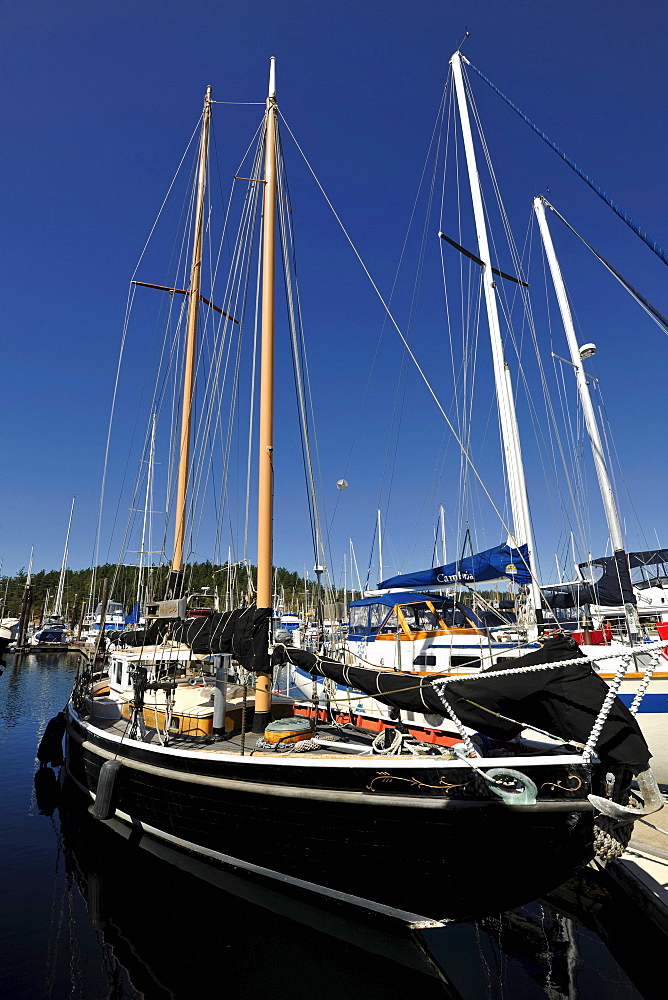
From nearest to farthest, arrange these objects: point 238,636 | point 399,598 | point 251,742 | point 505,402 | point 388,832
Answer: point 388,832 < point 251,742 < point 238,636 < point 505,402 < point 399,598

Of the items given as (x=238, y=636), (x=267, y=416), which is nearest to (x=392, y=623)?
(x=238, y=636)

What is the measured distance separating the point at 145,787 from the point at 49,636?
2502 inches

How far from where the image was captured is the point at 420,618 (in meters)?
16.0

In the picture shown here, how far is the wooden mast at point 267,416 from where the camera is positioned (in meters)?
8.96

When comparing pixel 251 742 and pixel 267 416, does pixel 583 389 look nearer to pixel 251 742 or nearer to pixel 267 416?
pixel 267 416

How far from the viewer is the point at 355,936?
6578 millimetres

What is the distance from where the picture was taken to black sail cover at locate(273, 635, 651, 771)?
5.33 metres

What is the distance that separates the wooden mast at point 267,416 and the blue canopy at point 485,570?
752cm

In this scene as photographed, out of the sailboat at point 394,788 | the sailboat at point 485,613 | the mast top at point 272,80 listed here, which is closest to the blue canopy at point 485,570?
the sailboat at point 485,613

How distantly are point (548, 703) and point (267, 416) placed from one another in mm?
7092

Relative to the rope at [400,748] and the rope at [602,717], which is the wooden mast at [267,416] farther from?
the rope at [602,717]

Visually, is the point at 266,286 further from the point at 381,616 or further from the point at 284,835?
the point at 381,616

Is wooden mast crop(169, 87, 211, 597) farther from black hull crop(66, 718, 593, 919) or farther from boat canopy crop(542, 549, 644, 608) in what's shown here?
boat canopy crop(542, 549, 644, 608)

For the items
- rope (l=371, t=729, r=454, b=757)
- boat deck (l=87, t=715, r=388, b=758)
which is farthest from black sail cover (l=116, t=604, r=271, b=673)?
rope (l=371, t=729, r=454, b=757)
